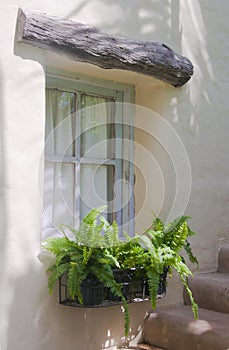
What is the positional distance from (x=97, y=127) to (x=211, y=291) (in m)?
1.39

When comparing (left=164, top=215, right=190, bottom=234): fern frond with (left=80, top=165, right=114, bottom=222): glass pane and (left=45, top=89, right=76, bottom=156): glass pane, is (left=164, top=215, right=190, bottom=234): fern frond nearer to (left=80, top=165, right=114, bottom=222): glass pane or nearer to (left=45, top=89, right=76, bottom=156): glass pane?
(left=80, top=165, right=114, bottom=222): glass pane

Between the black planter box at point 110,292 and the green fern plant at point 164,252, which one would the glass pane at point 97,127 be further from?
the black planter box at point 110,292

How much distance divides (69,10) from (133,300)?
1.84m

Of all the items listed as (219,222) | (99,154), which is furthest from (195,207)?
(99,154)

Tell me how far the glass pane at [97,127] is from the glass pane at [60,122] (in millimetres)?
94

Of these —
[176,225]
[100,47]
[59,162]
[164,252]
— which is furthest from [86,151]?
[164,252]

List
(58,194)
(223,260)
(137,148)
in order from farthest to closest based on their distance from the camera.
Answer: (223,260) < (137,148) < (58,194)

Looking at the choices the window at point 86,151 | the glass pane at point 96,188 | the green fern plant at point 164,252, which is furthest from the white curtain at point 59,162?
the green fern plant at point 164,252

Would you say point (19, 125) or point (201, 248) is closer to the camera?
point (19, 125)

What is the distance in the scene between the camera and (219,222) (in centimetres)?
379

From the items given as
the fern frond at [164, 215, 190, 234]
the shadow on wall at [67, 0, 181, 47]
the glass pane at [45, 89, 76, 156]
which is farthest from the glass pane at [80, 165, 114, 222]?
the shadow on wall at [67, 0, 181, 47]

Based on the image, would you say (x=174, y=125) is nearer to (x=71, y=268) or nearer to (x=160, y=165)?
(x=160, y=165)

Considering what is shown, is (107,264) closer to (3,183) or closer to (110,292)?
(110,292)

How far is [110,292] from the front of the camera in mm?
2725
